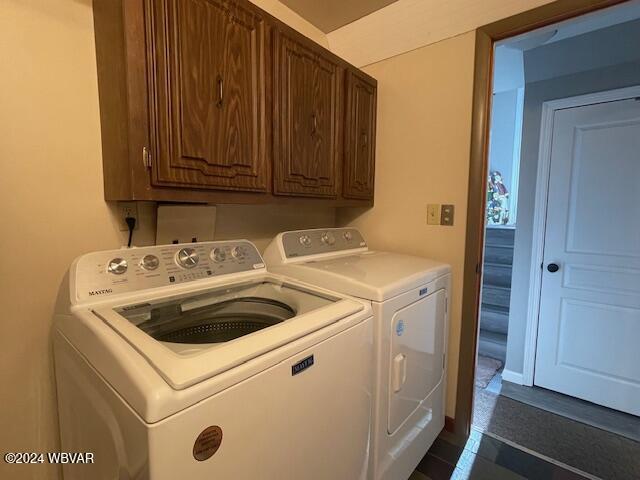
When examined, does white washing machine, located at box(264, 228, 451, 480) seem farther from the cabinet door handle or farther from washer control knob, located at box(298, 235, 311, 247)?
the cabinet door handle

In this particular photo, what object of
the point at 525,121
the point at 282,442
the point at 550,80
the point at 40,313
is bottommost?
the point at 282,442

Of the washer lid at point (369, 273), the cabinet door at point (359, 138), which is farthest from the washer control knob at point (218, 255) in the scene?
the cabinet door at point (359, 138)

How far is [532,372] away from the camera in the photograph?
2373 mm

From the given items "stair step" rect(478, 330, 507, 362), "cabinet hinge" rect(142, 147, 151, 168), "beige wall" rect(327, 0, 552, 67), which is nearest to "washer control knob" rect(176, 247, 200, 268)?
"cabinet hinge" rect(142, 147, 151, 168)

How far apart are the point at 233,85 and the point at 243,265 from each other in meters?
0.73

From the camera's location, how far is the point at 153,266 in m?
1.14

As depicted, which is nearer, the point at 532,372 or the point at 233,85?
the point at 233,85

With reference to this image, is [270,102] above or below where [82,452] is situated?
above

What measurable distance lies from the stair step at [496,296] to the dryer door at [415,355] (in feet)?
5.84

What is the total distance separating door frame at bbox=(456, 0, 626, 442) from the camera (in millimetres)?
1465

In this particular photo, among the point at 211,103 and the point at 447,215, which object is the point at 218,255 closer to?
the point at 211,103

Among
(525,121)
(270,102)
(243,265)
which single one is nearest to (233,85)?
(270,102)

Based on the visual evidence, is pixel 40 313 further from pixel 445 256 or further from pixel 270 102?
pixel 445 256

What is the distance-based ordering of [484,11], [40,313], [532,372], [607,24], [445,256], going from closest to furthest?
[40,313], [484,11], [445,256], [607,24], [532,372]
